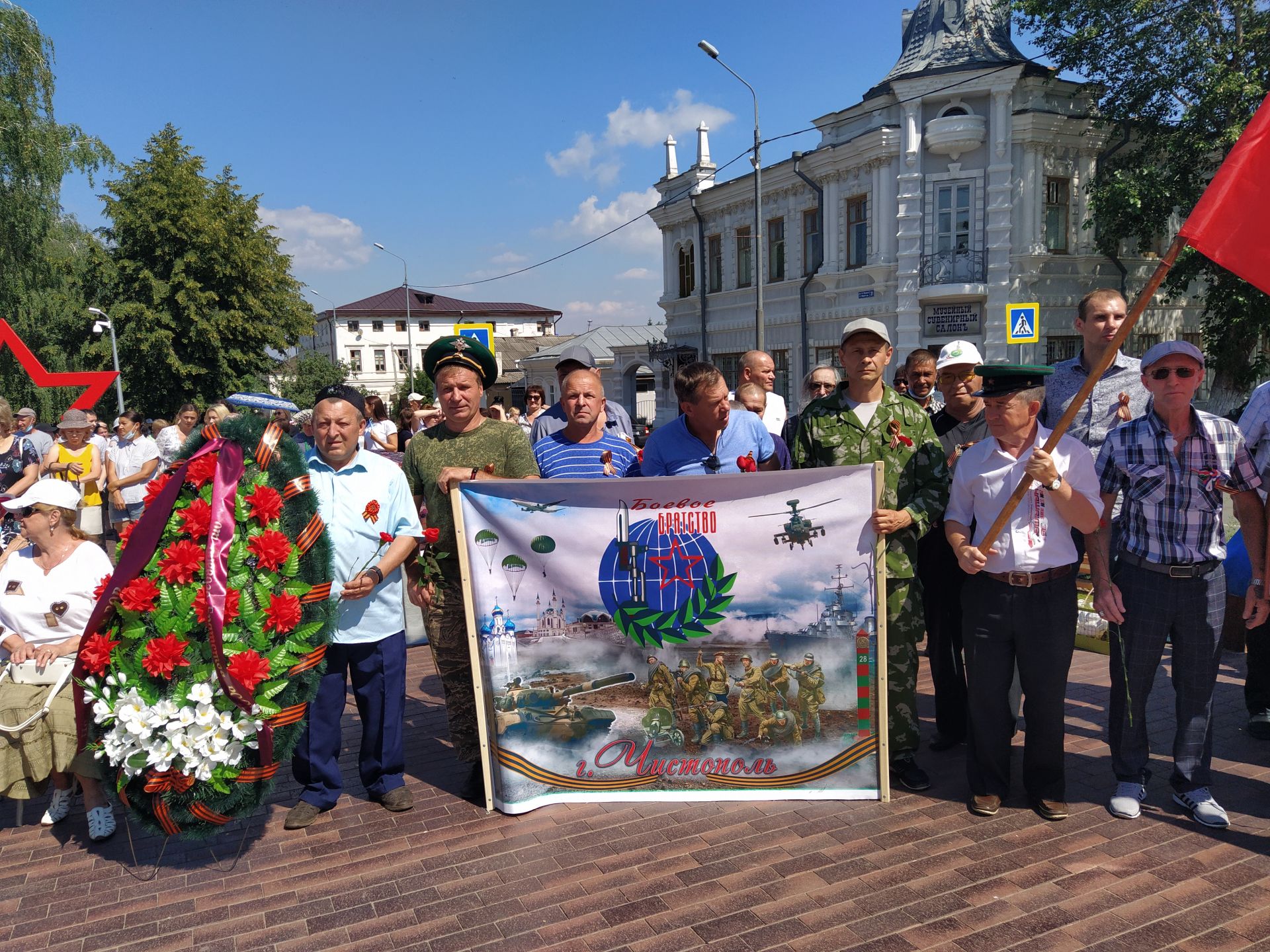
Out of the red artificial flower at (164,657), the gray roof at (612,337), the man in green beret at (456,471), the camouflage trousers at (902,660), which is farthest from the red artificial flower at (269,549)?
the gray roof at (612,337)

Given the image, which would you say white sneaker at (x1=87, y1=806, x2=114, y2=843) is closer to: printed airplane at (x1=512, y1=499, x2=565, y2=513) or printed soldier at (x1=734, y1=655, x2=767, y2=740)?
printed airplane at (x1=512, y1=499, x2=565, y2=513)

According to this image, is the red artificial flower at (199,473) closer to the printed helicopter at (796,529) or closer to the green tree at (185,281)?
the printed helicopter at (796,529)

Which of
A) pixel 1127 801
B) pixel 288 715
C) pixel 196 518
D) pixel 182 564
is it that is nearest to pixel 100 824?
pixel 288 715

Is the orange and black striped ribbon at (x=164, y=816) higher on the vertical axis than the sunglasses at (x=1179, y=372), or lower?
lower

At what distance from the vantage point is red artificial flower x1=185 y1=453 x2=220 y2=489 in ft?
12.4

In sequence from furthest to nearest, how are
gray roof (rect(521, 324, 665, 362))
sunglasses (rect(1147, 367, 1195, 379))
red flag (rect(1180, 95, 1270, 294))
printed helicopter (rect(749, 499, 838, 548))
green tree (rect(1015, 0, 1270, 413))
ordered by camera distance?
1. gray roof (rect(521, 324, 665, 362))
2. green tree (rect(1015, 0, 1270, 413))
3. printed helicopter (rect(749, 499, 838, 548))
4. sunglasses (rect(1147, 367, 1195, 379))
5. red flag (rect(1180, 95, 1270, 294))

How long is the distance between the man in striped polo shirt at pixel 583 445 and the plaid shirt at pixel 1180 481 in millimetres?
2203

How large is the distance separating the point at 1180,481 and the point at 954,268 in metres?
19.4

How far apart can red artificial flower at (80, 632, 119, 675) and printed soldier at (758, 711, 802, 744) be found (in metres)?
2.72

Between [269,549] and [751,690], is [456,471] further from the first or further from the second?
[751,690]

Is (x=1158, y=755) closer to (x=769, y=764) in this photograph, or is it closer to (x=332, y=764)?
(x=769, y=764)

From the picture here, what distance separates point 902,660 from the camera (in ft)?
14.0

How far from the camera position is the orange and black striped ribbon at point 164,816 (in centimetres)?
350

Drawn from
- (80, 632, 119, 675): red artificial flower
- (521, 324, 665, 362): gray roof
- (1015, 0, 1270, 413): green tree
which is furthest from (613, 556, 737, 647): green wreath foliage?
(521, 324, 665, 362): gray roof
